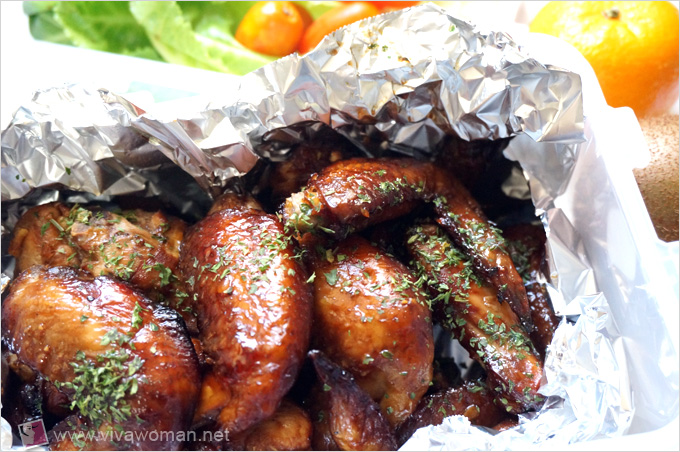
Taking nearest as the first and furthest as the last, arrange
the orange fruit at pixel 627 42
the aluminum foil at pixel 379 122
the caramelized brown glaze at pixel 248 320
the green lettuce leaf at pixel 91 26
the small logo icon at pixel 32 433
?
1. the caramelized brown glaze at pixel 248 320
2. the small logo icon at pixel 32 433
3. the aluminum foil at pixel 379 122
4. the orange fruit at pixel 627 42
5. the green lettuce leaf at pixel 91 26

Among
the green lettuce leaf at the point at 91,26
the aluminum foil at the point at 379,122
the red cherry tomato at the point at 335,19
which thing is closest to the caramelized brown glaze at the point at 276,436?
the aluminum foil at the point at 379,122

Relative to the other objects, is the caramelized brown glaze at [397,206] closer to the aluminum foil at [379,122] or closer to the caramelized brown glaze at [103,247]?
the aluminum foil at [379,122]

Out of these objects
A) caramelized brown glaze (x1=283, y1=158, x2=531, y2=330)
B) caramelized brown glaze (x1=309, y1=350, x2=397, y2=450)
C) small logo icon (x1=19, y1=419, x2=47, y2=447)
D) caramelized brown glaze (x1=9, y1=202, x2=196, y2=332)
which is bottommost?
small logo icon (x1=19, y1=419, x2=47, y2=447)

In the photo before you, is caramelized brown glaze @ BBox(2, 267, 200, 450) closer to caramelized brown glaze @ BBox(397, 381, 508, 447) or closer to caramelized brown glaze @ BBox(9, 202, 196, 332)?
caramelized brown glaze @ BBox(9, 202, 196, 332)

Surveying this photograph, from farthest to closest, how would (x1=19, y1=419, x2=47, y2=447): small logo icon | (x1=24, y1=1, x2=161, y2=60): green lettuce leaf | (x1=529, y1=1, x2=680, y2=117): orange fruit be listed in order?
1. (x1=24, y1=1, x2=161, y2=60): green lettuce leaf
2. (x1=529, y1=1, x2=680, y2=117): orange fruit
3. (x1=19, y1=419, x2=47, y2=447): small logo icon

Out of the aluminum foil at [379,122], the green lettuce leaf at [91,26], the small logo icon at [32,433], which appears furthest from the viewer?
the green lettuce leaf at [91,26]

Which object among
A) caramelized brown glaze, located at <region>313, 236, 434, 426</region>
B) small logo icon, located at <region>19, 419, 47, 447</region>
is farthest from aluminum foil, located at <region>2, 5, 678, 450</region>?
small logo icon, located at <region>19, 419, 47, 447</region>

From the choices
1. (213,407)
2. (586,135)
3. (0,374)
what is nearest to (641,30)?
(586,135)
